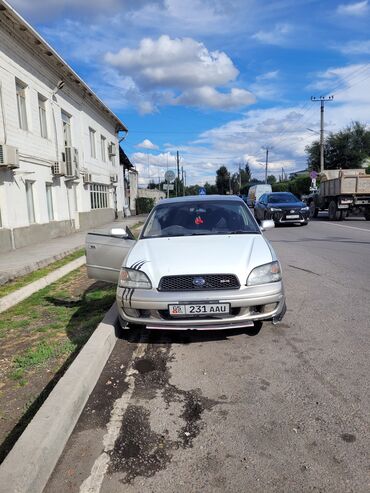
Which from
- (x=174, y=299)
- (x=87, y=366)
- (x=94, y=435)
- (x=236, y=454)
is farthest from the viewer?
(x=174, y=299)

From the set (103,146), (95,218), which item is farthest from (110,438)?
(103,146)

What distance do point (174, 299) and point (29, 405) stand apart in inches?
60.3

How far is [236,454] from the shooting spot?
2.55 metres

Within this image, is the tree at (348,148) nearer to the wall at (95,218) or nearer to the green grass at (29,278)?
the wall at (95,218)

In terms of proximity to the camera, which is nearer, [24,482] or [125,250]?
[24,482]

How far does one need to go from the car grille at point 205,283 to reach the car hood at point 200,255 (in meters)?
0.04

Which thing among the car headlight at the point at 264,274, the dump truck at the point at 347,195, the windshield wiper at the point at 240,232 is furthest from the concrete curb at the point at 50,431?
the dump truck at the point at 347,195

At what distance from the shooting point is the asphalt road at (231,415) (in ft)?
7.75

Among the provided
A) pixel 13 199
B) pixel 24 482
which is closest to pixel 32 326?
pixel 24 482

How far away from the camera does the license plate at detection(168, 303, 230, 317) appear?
12.8ft

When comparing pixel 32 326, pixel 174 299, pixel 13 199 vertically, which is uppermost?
pixel 13 199

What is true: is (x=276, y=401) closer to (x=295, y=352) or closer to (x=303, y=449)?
(x=303, y=449)

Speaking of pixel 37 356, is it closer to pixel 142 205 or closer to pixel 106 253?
pixel 106 253

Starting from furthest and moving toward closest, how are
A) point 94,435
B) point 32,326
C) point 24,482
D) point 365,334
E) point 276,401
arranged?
point 32,326, point 365,334, point 276,401, point 94,435, point 24,482
